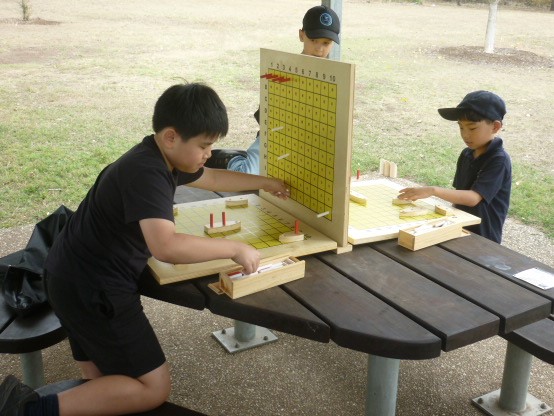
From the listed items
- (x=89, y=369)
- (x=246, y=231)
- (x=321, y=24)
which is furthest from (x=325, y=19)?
(x=89, y=369)

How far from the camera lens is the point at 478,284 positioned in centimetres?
180

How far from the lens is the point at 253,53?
1252 centimetres

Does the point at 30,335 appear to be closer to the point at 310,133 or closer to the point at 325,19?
the point at 310,133

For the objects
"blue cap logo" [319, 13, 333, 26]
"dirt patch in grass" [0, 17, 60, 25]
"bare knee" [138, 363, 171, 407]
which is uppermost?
"blue cap logo" [319, 13, 333, 26]

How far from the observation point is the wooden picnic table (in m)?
1.54

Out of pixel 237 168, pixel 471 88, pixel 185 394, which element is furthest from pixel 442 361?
pixel 471 88

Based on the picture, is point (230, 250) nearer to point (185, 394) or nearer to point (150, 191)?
point (150, 191)

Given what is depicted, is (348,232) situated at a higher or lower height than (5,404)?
higher

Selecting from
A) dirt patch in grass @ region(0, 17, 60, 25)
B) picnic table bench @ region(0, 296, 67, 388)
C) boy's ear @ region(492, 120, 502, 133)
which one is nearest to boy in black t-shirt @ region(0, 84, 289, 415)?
picnic table bench @ region(0, 296, 67, 388)

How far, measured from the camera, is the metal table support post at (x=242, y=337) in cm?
304

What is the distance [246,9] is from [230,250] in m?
17.4

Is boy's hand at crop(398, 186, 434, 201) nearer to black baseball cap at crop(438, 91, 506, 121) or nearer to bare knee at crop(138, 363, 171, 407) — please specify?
black baseball cap at crop(438, 91, 506, 121)

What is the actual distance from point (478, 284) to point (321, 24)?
205cm

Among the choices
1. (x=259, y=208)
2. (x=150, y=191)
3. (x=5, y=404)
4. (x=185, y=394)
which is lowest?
(x=185, y=394)
